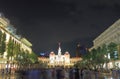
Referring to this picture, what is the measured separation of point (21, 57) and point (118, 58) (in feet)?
164

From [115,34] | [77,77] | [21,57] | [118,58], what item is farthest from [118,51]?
[77,77]

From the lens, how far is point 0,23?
143250 mm

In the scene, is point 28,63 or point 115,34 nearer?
point 115,34

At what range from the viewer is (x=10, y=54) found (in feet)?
401

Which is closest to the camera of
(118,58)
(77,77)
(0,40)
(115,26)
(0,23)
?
(77,77)

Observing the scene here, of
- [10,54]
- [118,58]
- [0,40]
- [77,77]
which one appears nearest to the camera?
[77,77]

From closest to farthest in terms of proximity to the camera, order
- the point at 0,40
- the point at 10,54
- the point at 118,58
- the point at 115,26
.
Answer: the point at 0,40, the point at 10,54, the point at 118,58, the point at 115,26

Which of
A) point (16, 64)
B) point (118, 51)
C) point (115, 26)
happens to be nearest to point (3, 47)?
point (16, 64)

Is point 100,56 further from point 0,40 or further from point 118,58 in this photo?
point 0,40

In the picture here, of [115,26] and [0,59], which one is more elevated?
[115,26]

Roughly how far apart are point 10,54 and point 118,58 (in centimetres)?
4715

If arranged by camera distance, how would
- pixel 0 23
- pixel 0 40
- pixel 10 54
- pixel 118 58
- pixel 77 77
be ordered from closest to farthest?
1. pixel 77 77
2. pixel 0 40
3. pixel 10 54
4. pixel 118 58
5. pixel 0 23

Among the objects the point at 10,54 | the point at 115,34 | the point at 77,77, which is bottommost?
the point at 77,77

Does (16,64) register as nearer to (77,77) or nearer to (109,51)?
(109,51)
